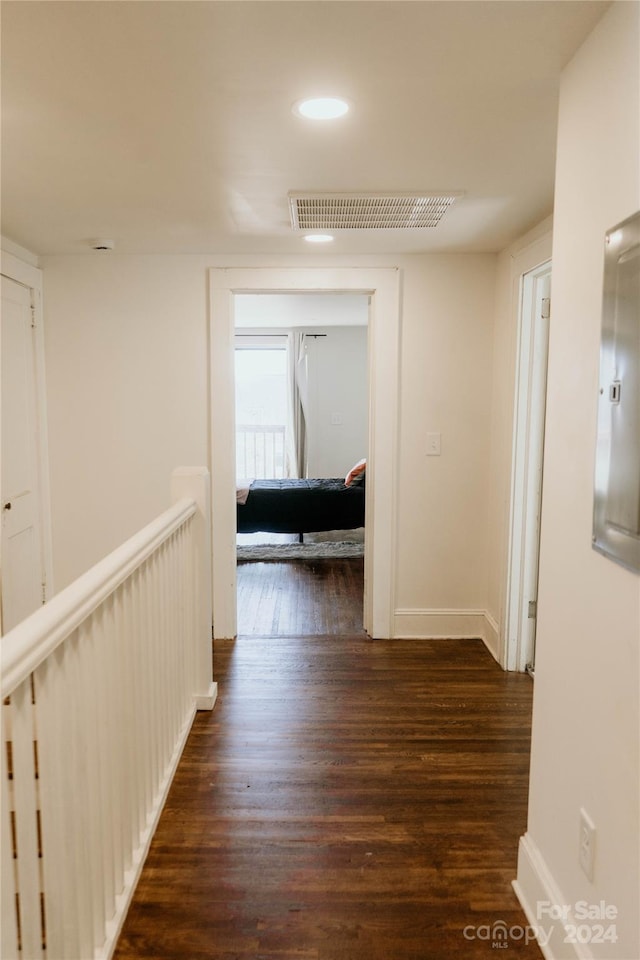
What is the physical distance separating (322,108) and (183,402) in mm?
2117

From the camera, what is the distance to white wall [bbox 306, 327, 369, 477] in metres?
7.82

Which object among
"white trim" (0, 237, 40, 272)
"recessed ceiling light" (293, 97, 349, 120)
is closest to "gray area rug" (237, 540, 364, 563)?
"white trim" (0, 237, 40, 272)

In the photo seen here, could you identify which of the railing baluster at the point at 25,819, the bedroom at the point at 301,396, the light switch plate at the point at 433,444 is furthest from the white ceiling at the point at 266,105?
A: the bedroom at the point at 301,396

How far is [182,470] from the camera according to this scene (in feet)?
9.11

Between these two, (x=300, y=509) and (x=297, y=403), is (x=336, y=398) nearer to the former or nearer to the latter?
(x=297, y=403)

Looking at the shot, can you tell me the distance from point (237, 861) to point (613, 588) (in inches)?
54.8

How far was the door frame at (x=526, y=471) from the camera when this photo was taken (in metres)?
3.18

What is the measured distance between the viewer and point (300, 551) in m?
Answer: 5.83

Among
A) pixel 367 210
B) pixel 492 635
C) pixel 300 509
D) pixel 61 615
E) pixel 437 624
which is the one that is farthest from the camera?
pixel 300 509

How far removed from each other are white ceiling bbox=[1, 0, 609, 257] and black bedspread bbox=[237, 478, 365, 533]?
3025 mm

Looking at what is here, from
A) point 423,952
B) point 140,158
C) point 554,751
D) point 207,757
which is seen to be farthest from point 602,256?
point 207,757

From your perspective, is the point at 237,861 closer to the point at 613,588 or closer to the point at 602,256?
the point at 613,588

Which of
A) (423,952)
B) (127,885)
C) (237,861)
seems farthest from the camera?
(237,861)

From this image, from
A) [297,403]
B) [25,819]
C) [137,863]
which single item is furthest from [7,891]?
[297,403]
